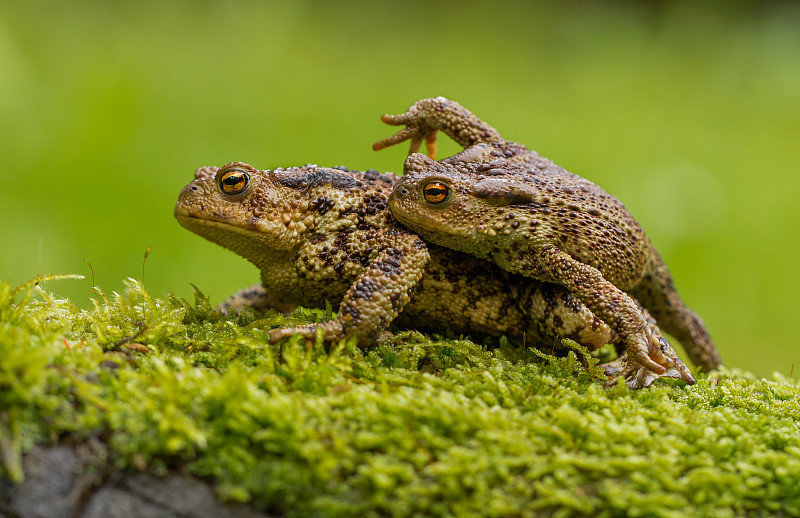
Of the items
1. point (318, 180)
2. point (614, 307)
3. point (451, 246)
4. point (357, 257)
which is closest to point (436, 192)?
point (451, 246)

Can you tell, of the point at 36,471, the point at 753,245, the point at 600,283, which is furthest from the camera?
the point at 753,245

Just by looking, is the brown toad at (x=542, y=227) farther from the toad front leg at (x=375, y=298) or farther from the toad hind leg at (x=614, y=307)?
the toad front leg at (x=375, y=298)

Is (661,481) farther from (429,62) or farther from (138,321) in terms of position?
(429,62)

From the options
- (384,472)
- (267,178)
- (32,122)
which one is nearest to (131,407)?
(384,472)

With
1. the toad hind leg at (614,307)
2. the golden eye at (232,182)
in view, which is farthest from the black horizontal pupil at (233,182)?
the toad hind leg at (614,307)

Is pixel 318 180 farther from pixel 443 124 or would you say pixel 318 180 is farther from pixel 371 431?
pixel 371 431

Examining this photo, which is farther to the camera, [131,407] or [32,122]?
[32,122]
